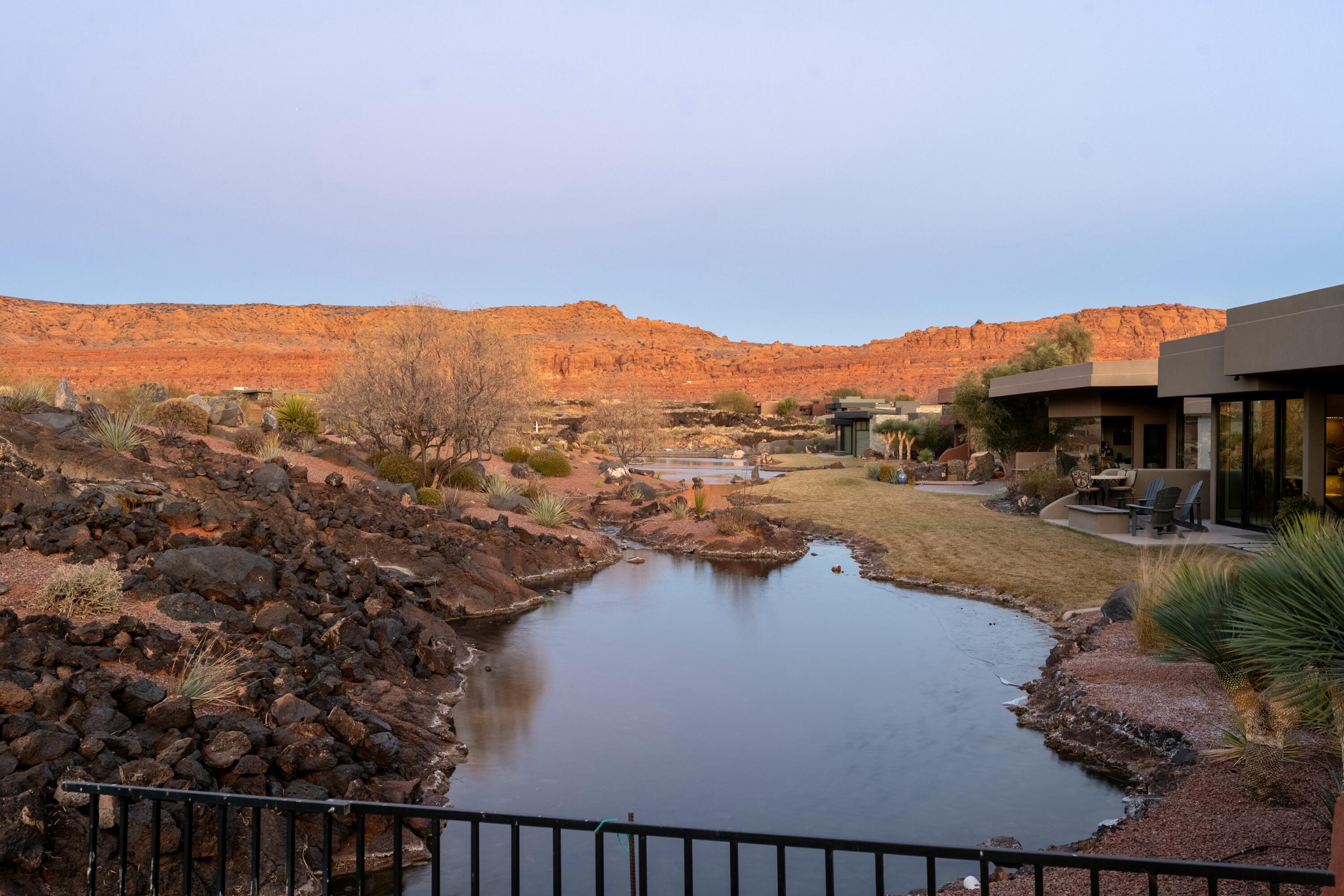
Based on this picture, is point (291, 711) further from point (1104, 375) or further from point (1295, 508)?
point (1104, 375)

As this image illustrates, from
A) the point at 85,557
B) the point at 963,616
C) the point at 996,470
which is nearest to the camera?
the point at 85,557

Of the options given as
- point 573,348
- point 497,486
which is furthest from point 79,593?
point 573,348

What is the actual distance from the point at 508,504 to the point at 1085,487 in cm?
1365

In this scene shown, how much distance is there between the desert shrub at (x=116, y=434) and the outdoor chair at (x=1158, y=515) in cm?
1802

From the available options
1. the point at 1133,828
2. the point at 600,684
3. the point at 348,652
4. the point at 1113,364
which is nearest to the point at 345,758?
the point at 348,652

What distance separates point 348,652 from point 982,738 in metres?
6.29

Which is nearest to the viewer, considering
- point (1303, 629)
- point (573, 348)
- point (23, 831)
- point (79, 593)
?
point (23, 831)

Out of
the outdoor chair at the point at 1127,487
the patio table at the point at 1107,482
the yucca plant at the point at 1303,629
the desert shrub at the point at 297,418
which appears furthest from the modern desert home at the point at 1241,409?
the desert shrub at the point at 297,418

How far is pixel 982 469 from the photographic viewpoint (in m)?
34.8

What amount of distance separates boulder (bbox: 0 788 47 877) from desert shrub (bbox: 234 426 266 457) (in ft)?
50.4

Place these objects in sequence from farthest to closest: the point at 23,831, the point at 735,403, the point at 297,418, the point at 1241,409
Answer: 1. the point at 735,403
2. the point at 297,418
3. the point at 1241,409
4. the point at 23,831

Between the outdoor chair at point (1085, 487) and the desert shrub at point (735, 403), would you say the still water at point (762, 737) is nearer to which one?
the outdoor chair at point (1085, 487)

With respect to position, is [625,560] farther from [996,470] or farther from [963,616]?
[996,470]

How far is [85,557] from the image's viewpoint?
955 centimetres
